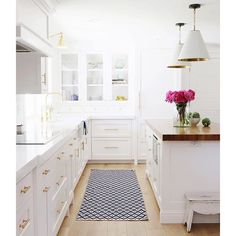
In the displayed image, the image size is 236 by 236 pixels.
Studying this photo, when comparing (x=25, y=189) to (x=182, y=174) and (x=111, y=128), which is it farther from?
(x=111, y=128)

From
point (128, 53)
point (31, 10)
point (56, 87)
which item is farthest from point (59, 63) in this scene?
point (31, 10)

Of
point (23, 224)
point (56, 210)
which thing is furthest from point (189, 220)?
point (23, 224)

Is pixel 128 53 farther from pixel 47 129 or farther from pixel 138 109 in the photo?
pixel 47 129

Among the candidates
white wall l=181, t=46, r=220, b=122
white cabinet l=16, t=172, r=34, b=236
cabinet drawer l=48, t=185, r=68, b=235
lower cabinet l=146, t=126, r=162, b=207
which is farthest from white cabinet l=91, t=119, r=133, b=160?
white cabinet l=16, t=172, r=34, b=236

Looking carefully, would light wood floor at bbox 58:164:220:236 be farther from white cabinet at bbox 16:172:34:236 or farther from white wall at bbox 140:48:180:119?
white wall at bbox 140:48:180:119

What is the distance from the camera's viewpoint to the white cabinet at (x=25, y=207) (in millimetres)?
1890

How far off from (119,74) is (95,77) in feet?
1.63

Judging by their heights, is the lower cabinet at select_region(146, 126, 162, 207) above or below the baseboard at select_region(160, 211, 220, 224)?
above

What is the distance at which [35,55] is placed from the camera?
3168 mm

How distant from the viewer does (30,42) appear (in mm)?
2512

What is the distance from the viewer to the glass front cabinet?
7219mm

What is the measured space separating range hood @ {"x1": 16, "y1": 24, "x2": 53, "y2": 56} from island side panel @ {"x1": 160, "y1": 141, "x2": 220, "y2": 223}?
1.49 m
